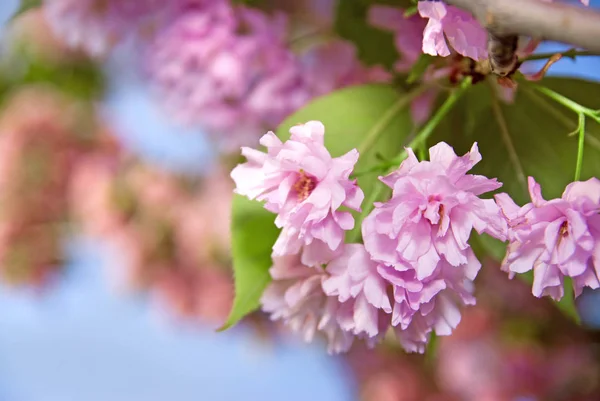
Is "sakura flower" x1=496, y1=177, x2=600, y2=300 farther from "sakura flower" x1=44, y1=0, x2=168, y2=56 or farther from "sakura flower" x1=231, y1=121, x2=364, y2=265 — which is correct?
"sakura flower" x1=44, y1=0, x2=168, y2=56

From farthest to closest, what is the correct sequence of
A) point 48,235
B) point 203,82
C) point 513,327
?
point 48,235 < point 513,327 < point 203,82

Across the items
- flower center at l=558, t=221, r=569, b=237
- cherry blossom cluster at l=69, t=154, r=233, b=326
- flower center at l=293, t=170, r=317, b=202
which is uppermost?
flower center at l=293, t=170, r=317, b=202

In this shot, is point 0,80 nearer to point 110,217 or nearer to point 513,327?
point 110,217

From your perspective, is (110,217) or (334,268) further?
(110,217)

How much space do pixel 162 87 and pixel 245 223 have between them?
0.17m

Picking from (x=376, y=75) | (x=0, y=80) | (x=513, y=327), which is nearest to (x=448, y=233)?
(x=376, y=75)

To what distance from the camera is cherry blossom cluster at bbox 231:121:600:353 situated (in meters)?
0.21

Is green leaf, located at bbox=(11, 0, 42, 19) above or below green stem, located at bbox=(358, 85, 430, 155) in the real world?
above

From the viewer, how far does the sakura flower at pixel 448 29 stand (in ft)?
0.70

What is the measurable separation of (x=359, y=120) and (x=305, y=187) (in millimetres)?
76

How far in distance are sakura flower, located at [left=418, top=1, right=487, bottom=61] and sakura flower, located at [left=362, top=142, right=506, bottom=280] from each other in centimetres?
3

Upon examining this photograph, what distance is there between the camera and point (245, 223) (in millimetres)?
260

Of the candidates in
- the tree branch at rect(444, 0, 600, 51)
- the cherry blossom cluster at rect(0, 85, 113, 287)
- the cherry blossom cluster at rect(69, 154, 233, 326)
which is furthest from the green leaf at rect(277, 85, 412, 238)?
the cherry blossom cluster at rect(0, 85, 113, 287)

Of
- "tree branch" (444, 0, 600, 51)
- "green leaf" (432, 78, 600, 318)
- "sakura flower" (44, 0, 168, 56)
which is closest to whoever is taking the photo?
"tree branch" (444, 0, 600, 51)
